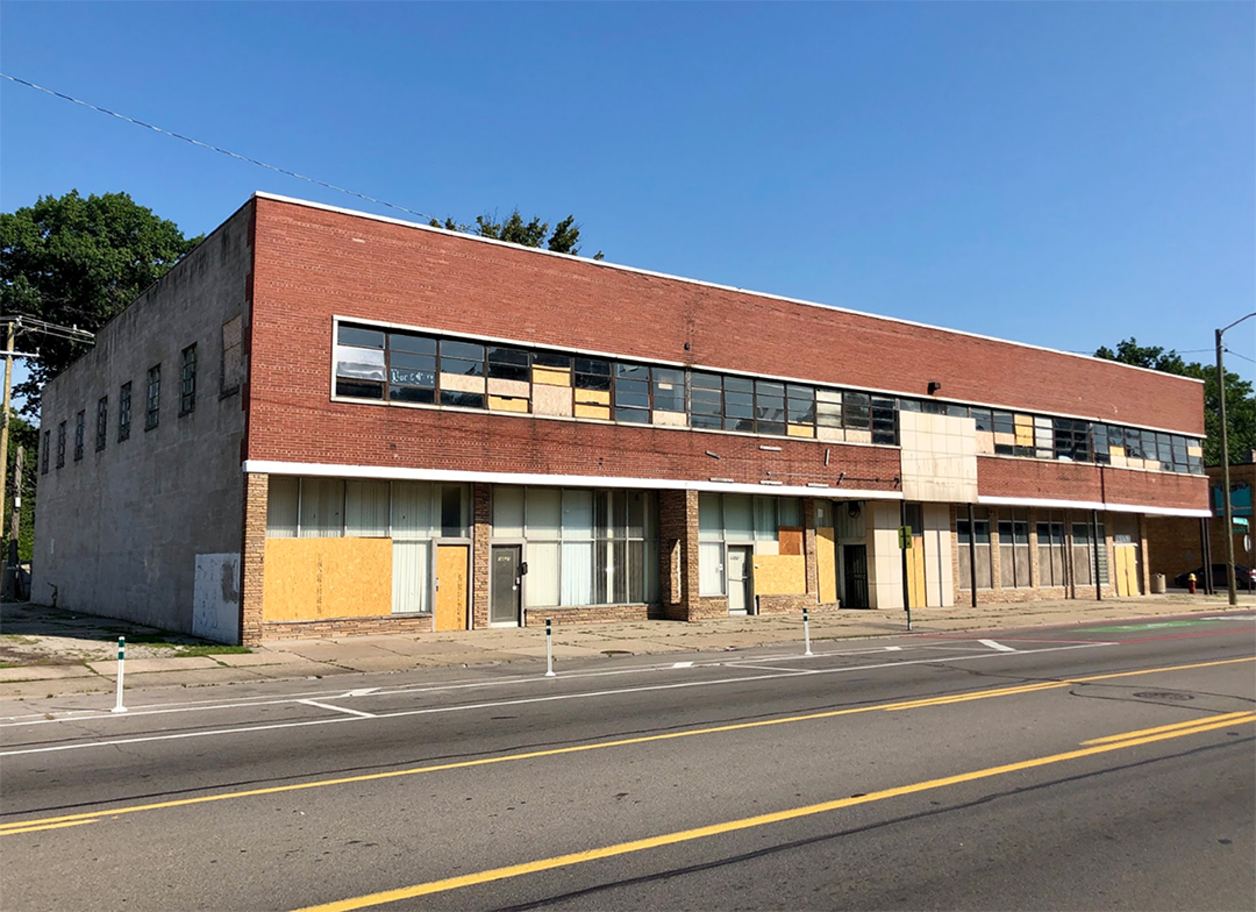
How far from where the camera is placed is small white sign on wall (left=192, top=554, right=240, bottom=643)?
21.3 m

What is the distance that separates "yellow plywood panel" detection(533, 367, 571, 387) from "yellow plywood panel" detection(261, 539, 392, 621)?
579cm

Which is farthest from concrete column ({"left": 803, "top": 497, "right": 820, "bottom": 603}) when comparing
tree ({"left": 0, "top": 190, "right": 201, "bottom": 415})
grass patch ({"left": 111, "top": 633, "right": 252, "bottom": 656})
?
tree ({"left": 0, "top": 190, "right": 201, "bottom": 415})

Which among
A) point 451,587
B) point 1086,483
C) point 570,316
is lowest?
point 451,587

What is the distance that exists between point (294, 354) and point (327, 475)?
2830 mm

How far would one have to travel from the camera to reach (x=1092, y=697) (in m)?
12.3

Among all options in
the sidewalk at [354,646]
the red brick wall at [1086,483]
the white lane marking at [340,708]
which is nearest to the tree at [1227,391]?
the red brick wall at [1086,483]

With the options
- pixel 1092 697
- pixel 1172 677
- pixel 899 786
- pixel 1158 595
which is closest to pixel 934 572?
pixel 1158 595

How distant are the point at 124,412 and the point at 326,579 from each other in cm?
1267

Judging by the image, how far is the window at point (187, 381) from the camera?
82.6ft

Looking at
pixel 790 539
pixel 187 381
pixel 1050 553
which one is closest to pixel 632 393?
pixel 790 539

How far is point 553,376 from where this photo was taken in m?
26.1

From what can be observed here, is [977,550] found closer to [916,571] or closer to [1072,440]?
[916,571]

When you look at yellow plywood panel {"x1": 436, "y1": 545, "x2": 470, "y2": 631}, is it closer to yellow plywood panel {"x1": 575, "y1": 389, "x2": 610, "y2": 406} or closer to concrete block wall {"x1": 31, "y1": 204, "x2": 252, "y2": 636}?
concrete block wall {"x1": 31, "y1": 204, "x2": 252, "y2": 636}

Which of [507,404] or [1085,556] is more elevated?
[507,404]
